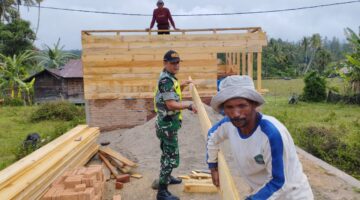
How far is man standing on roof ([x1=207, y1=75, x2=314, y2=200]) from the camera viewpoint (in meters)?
2.01

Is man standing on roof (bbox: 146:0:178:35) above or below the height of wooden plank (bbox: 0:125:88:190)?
above

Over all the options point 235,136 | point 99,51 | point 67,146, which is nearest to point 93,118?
Answer: point 99,51

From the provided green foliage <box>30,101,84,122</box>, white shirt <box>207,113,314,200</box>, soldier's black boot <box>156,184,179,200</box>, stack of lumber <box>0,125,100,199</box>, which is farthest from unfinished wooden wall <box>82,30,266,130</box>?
white shirt <box>207,113,314,200</box>

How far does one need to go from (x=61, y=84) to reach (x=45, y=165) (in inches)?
1077

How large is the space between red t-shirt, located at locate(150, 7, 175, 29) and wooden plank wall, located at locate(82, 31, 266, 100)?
396 millimetres

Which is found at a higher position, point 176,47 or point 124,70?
point 176,47

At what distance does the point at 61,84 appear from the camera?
101ft

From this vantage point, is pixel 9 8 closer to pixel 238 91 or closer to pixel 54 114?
pixel 54 114

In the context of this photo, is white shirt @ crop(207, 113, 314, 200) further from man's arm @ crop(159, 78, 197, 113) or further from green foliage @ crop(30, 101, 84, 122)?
green foliage @ crop(30, 101, 84, 122)

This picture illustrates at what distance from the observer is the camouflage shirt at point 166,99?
4.46m

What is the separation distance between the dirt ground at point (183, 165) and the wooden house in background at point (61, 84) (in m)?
19.9

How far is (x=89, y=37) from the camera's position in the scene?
10930 millimetres

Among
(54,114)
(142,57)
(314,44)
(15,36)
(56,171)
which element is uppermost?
(314,44)

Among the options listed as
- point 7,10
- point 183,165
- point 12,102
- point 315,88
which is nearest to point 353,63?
point 315,88
